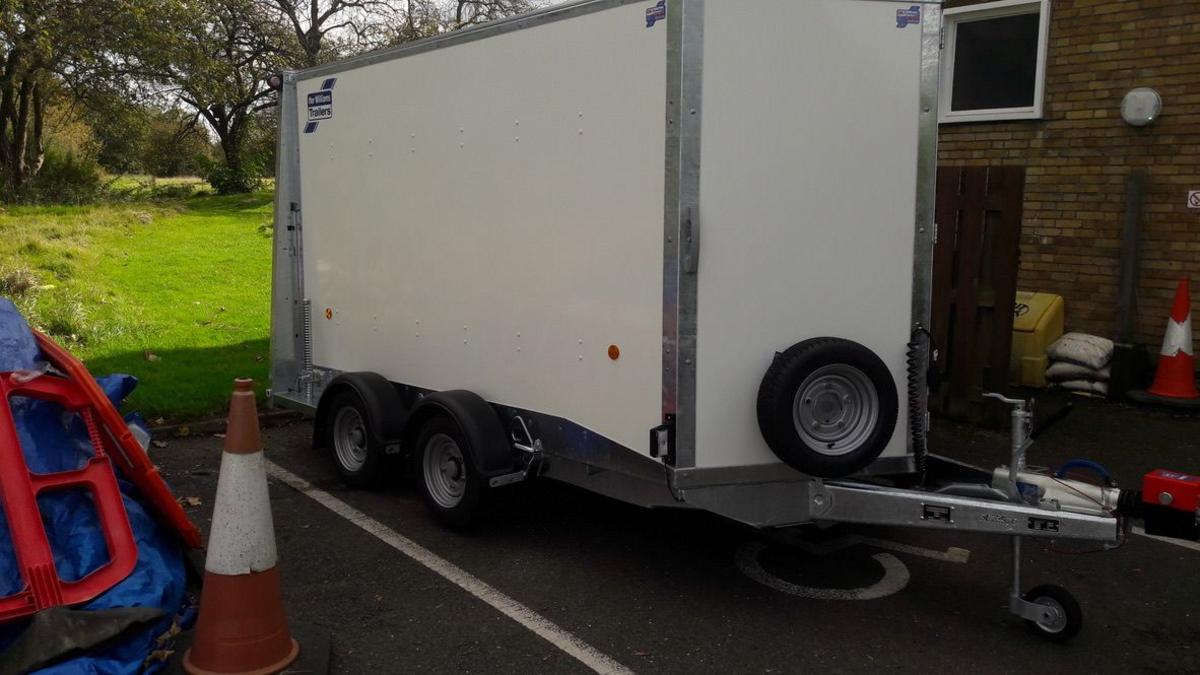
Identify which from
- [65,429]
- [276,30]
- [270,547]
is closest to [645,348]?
[270,547]

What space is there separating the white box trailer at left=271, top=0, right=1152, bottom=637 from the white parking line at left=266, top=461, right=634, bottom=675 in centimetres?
40

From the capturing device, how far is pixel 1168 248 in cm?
860

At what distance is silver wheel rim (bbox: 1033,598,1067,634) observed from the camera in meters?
4.09

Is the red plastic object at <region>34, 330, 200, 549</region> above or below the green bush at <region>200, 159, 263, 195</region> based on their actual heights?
below

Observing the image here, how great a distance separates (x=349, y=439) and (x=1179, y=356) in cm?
678

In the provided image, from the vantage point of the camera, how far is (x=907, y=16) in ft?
14.3

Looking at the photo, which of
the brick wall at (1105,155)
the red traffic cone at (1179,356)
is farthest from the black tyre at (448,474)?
the brick wall at (1105,155)

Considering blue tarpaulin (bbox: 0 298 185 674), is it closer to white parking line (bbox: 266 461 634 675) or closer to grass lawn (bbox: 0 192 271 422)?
white parking line (bbox: 266 461 634 675)

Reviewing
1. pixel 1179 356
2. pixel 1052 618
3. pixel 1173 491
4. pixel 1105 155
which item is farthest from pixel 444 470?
pixel 1105 155

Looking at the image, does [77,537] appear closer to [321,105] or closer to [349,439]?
[349,439]

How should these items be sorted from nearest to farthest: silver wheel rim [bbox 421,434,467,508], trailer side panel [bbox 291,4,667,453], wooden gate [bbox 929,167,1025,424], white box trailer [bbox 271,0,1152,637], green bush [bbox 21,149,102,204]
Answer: white box trailer [bbox 271,0,1152,637] → trailer side panel [bbox 291,4,667,453] → silver wheel rim [bbox 421,434,467,508] → wooden gate [bbox 929,167,1025,424] → green bush [bbox 21,149,102,204]

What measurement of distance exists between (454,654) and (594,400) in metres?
1.35

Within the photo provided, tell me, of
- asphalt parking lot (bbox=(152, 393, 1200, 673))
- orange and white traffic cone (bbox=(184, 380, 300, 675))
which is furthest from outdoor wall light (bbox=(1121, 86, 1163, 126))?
orange and white traffic cone (bbox=(184, 380, 300, 675))

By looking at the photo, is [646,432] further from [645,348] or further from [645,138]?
[645,138]
